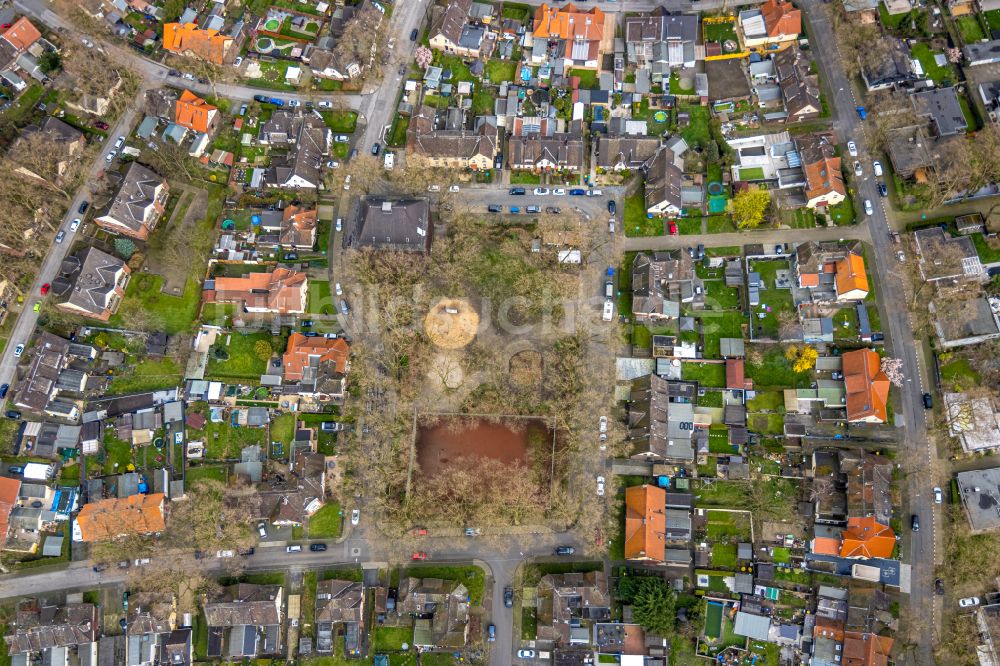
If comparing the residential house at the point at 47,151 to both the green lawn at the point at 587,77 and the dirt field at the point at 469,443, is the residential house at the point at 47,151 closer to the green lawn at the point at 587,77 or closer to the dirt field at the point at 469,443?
the dirt field at the point at 469,443

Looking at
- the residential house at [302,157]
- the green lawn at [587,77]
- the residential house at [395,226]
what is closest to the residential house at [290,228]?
the residential house at [302,157]

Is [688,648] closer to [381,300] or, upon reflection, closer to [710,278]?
[710,278]

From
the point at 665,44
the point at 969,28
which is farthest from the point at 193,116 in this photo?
the point at 969,28

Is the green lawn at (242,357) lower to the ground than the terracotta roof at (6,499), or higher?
higher

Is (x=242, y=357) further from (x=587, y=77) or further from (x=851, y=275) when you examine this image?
(x=851, y=275)

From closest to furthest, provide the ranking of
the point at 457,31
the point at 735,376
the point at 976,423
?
the point at 976,423, the point at 735,376, the point at 457,31
